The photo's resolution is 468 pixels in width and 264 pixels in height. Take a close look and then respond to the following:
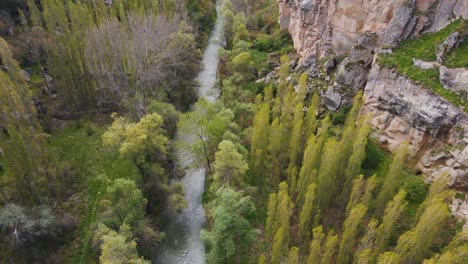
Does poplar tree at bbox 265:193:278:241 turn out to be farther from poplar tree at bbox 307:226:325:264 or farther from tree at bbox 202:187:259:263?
poplar tree at bbox 307:226:325:264

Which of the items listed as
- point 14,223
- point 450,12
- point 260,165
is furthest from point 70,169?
point 450,12

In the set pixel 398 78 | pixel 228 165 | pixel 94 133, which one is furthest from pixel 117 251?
pixel 398 78

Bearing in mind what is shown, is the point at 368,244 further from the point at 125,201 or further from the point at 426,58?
the point at 426,58

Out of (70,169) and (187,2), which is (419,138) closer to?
(70,169)

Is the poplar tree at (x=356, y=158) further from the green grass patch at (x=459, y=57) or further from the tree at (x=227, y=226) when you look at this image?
the green grass patch at (x=459, y=57)

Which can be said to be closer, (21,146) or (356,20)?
(21,146)

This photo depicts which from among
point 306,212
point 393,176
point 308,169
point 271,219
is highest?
point 393,176

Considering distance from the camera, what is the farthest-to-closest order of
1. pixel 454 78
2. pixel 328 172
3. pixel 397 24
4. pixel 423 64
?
pixel 397 24
pixel 423 64
pixel 454 78
pixel 328 172
